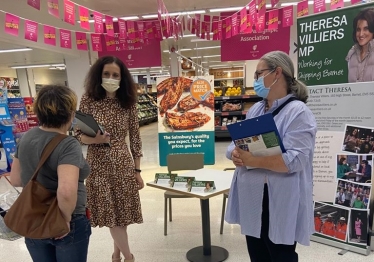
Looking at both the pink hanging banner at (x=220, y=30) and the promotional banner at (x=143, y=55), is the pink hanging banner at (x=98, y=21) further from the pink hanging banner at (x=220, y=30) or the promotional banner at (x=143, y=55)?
the pink hanging banner at (x=220, y=30)

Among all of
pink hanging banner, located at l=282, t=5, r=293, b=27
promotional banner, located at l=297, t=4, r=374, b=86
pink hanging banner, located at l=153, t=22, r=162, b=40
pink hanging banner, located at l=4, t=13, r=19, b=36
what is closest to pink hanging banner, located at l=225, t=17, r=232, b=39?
pink hanging banner, located at l=282, t=5, r=293, b=27

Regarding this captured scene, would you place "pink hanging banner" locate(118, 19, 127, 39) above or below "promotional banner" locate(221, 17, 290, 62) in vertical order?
above

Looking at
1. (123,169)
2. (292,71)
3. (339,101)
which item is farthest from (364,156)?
(123,169)

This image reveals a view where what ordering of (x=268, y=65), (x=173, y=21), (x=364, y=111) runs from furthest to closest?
1. (x=173, y=21)
2. (x=364, y=111)
3. (x=268, y=65)

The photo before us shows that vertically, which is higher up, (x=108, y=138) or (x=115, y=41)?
(x=115, y=41)

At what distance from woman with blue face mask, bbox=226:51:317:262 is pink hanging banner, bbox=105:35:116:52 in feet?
19.6

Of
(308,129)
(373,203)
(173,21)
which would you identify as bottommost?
(373,203)

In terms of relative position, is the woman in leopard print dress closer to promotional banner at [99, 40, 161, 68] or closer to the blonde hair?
the blonde hair

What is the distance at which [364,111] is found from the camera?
2.65 metres

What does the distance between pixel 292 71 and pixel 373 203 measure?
1.91 m

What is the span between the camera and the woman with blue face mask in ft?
4.85

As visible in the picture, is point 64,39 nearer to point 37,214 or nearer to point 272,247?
point 37,214

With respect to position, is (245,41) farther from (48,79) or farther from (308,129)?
(48,79)

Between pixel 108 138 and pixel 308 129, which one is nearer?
pixel 308 129
